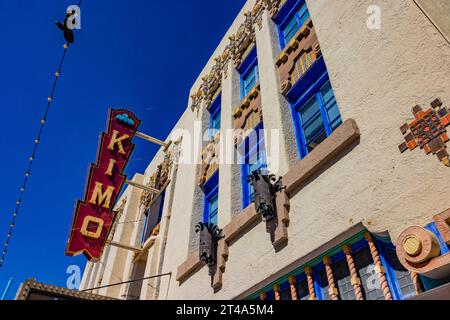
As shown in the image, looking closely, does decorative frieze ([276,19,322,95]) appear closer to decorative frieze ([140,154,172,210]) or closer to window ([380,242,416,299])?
window ([380,242,416,299])

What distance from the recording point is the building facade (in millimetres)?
3986

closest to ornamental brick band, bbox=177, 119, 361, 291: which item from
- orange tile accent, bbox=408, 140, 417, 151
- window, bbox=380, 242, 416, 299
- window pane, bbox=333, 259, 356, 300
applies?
orange tile accent, bbox=408, 140, 417, 151

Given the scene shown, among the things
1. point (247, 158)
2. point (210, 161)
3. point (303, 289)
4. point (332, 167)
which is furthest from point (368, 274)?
point (210, 161)

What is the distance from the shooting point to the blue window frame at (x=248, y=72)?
423 inches

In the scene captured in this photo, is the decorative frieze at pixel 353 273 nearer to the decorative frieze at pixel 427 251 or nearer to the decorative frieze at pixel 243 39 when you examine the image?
the decorative frieze at pixel 427 251

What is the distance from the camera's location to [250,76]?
11.0 meters

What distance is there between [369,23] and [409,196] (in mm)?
3193

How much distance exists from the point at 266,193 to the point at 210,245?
7.23ft

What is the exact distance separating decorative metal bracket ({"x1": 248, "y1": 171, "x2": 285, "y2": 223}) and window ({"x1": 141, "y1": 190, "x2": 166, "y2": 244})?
8.78 m

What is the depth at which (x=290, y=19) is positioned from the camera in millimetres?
9594

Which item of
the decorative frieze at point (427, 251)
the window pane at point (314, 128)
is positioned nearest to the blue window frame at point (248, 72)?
the window pane at point (314, 128)

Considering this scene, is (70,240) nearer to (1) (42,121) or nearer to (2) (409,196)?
(1) (42,121)

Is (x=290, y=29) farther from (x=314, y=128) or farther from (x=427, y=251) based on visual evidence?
(x=427, y=251)
